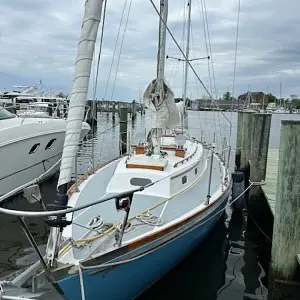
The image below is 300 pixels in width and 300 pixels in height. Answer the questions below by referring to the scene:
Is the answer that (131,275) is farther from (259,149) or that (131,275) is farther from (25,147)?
(25,147)

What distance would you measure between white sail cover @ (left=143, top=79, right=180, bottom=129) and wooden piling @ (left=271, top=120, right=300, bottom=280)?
3513 millimetres

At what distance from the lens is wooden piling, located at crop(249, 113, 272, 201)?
384 inches

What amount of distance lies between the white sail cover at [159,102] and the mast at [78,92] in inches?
172

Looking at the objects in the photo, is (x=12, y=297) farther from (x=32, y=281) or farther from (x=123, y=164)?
(x=123, y=164)

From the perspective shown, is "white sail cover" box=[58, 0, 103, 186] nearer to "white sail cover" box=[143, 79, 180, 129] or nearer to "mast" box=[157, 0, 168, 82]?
"mast" box=[157, 0, 168, 82]

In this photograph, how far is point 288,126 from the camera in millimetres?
5582

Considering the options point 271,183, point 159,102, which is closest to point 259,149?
point 271,183

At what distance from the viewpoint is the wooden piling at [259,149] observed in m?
9.75

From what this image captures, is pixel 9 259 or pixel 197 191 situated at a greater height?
pixel 197 191

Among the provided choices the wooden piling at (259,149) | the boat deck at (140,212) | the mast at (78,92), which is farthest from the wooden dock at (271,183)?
the mast at (78,92)

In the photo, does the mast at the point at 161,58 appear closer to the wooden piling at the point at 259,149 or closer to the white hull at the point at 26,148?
the wooden piling at the point at 259,149

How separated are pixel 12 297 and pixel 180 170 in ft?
14.7

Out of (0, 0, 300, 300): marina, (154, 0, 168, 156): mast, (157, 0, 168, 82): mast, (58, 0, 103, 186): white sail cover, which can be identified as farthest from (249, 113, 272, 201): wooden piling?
(58, 0, 103, 186): white sail cover

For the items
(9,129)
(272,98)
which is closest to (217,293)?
(9,129)
